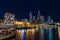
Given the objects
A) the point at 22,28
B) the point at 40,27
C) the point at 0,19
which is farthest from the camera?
the point at 40,27

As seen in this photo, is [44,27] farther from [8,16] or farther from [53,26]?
[8,16]

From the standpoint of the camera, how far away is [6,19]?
47000 millimetres

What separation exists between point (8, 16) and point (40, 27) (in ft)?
98.1

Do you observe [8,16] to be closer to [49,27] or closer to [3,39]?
[3,39]

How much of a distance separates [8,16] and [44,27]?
3261 cm

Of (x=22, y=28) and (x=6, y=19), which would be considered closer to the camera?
(x=6, y=19)

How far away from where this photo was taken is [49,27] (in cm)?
7950

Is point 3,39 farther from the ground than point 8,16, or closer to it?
closer to it

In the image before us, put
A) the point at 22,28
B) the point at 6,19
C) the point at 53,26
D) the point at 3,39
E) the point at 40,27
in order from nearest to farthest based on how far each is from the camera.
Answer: the point at 3,39, the point at 6,19, the point at 22,28, the point at 40,27, the point at 53,26

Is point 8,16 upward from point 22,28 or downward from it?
upward

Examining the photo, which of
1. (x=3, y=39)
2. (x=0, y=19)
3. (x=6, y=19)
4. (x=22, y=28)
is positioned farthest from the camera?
(x=22, y=28)

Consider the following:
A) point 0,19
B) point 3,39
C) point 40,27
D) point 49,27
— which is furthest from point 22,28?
point 3,39

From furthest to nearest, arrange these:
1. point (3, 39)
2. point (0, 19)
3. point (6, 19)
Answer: point (0, 19), point (6, 19), point (3, 39)

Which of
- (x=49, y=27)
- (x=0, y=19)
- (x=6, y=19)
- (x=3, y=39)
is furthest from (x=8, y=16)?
(x=49, y=27)
